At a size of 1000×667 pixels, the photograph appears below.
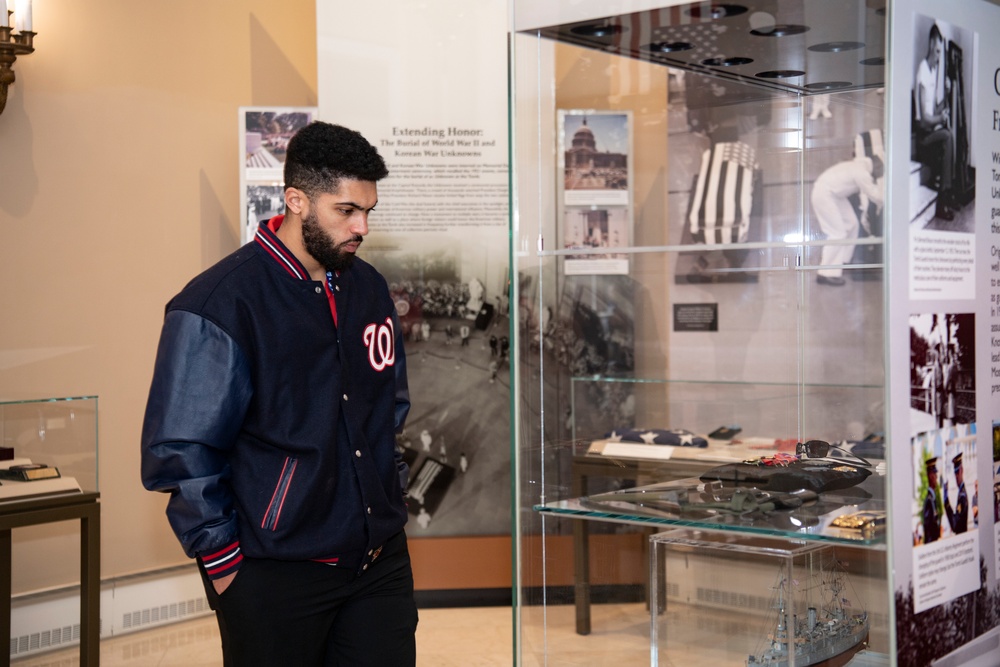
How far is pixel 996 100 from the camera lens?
99.6 inches

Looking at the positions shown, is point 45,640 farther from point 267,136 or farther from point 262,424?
point 262,424

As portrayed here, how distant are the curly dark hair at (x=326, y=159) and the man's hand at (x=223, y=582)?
849mm

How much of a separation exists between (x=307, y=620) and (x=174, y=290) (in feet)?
11.2

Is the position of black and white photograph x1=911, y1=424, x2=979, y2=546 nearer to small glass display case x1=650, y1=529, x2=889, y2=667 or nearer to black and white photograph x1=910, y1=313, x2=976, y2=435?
black and white photograph x1=910, y1=313, x2=976, y2=435

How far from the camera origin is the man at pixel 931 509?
7.38 feet

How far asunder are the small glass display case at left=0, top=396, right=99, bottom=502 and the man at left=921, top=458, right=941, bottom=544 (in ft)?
9.24

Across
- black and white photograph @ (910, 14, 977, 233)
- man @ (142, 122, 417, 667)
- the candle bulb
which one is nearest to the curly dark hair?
man @ (142, 122, 417, 667)

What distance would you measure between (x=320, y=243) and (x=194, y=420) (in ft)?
1.57

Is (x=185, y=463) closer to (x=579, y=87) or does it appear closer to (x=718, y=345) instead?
(x=579, y=87)

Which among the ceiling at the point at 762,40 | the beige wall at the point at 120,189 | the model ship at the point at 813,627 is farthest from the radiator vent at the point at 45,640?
the ceiling at the point at 762,40

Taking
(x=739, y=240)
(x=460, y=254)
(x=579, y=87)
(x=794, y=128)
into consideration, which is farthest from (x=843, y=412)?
(x=460, y=254)

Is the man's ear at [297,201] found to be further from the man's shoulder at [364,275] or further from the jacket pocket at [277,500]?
the jacket pocket at [277,500]

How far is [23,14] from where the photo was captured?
473cm

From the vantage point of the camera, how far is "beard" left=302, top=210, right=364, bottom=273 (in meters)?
2.46
